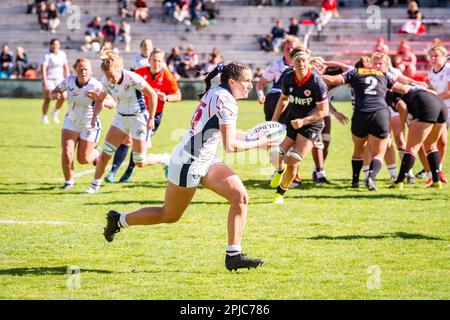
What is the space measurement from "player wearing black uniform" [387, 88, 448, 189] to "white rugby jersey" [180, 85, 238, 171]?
5.48 metres

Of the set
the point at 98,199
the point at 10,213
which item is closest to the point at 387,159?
the point at 98,199

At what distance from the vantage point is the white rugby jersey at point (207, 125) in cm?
733

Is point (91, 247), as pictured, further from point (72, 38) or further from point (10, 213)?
point (72, 38)

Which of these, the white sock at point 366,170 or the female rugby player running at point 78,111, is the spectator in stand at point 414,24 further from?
the female rugby player running at point 78,111

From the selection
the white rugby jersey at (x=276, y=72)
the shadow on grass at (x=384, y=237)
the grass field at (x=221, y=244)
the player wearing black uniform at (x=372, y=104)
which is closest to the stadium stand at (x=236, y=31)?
the white rugby jersey at (x=276, y=72)

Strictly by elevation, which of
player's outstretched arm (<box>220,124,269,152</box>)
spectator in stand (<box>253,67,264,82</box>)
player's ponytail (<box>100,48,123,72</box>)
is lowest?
spectator in stand (<box>253,67,264,82</box>)

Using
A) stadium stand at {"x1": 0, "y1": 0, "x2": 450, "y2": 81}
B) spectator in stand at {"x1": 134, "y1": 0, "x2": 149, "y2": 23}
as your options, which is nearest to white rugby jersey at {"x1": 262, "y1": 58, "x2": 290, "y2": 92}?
stadium stand at {"x1": 0, "y1": 0, "x2": 450, "y2": 81}

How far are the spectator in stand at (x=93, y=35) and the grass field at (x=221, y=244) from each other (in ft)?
72.8

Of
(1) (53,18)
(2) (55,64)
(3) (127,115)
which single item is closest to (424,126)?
(3) (127,115)

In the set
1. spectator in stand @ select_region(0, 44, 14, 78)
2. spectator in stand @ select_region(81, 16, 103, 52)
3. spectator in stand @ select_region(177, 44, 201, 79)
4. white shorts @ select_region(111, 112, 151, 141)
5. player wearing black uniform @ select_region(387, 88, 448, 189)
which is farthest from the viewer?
spectator in stand @ select_region(81, 16, 103, 52)

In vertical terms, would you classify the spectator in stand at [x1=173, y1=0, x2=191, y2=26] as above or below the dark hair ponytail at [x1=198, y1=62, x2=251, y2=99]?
below

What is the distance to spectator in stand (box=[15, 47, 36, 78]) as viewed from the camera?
33594 millimetres

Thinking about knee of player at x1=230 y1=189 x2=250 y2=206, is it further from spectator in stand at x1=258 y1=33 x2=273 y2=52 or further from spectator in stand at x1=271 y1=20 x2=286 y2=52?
spectator in stand at x1=258 y1=33 x2=273 y2=52

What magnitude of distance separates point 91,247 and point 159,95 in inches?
192
